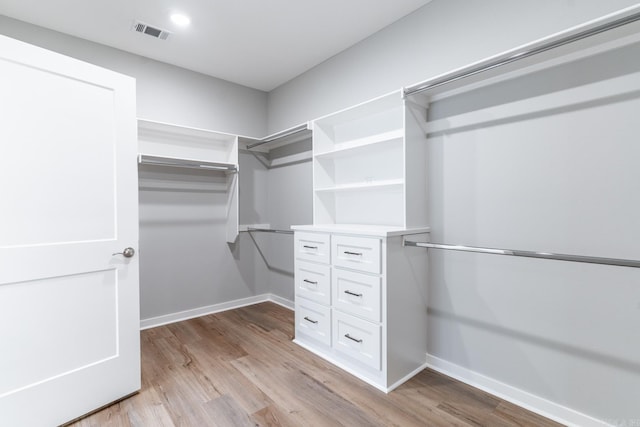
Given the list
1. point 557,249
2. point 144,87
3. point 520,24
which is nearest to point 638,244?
point 557,249

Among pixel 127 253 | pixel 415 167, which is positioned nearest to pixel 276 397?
pixel 127 253

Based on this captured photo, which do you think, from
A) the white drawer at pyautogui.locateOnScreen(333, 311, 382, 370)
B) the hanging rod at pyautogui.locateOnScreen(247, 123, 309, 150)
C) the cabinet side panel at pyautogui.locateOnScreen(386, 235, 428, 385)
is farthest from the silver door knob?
the hanging rod at pyautogui.locateOnScreen(247, 123, 309, 150)

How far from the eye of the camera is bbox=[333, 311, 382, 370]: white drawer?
2.10 metres

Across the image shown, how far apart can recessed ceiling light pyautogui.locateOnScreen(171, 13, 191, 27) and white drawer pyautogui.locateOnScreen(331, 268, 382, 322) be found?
231cm

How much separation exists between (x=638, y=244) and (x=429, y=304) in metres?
1.23

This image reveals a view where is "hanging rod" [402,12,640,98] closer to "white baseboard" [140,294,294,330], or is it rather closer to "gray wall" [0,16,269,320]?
"gray wall" [0,16,269,320]

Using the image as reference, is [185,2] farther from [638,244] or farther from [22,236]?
[638,244]

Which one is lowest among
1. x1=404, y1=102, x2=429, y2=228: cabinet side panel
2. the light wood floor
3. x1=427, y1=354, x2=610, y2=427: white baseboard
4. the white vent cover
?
the light wood floor

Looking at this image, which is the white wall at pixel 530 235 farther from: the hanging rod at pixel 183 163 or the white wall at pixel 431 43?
the hanging rod at pixel 183 163

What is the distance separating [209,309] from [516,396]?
298 centimetres

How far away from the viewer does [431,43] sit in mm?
2316

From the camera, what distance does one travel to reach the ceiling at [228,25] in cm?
232

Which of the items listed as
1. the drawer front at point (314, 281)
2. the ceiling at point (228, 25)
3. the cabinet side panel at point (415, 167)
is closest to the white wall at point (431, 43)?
the ceiling at point (228, 25)

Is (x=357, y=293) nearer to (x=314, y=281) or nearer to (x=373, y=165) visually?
(x=314, y=281)
